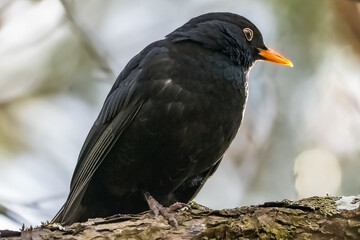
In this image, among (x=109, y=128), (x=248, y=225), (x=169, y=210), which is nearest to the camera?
(x=248, y=225)

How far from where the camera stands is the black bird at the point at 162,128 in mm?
4125

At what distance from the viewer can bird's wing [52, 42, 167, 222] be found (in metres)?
4.25

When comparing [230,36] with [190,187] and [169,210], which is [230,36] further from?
[169,210]

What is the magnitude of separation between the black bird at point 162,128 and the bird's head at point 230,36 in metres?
0.01

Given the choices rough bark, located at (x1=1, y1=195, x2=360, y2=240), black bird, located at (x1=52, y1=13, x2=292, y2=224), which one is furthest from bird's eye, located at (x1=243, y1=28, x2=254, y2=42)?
rough bark, located at (x1=1, y1=195, x2=360, y2=240)

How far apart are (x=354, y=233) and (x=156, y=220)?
1048 mm

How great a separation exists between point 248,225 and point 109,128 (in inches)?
58.2

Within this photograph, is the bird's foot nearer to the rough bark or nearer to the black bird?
the rough bark

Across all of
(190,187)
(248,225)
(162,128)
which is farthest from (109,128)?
(248,225)

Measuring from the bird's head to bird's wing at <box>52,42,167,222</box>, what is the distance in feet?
1.06

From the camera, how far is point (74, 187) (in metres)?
4.28

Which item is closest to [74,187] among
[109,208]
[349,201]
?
[109,208]

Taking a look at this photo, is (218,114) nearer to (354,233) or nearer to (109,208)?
(109,208)

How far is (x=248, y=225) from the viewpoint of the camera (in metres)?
3.23
